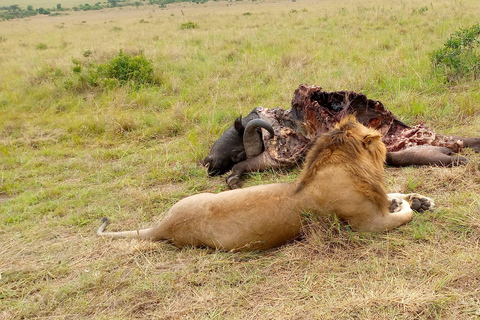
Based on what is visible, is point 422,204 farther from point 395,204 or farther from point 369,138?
point 369,138

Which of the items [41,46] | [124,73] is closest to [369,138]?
[124,73]

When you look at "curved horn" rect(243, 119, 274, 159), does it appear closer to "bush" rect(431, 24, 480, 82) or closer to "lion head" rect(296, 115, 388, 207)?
"lion head" rect(296, 115, 388, 207)

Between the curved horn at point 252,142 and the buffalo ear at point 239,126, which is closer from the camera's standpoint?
the curved horn at point 252,142

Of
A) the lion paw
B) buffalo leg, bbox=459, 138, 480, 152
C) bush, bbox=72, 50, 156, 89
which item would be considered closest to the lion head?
the lion paw

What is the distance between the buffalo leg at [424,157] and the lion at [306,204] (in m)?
1.27

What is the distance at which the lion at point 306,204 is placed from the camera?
10.7 feet

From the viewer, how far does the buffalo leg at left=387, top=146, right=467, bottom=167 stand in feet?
14.5

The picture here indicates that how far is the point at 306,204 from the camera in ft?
10.8

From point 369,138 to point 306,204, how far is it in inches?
33.3

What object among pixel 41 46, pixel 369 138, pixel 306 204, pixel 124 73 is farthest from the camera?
pixel 41 46

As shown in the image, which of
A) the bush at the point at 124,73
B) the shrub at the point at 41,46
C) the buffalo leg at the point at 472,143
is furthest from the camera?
the shrub at the point at 41,46

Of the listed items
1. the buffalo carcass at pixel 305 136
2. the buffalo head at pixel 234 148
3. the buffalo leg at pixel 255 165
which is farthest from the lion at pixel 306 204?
the buffalo head at pixel 234 148

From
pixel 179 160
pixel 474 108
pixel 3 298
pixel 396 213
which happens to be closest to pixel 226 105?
pixel 179 160

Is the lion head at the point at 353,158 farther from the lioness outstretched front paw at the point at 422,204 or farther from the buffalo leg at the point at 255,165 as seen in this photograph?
the buffalo leg at the point at 255,165
